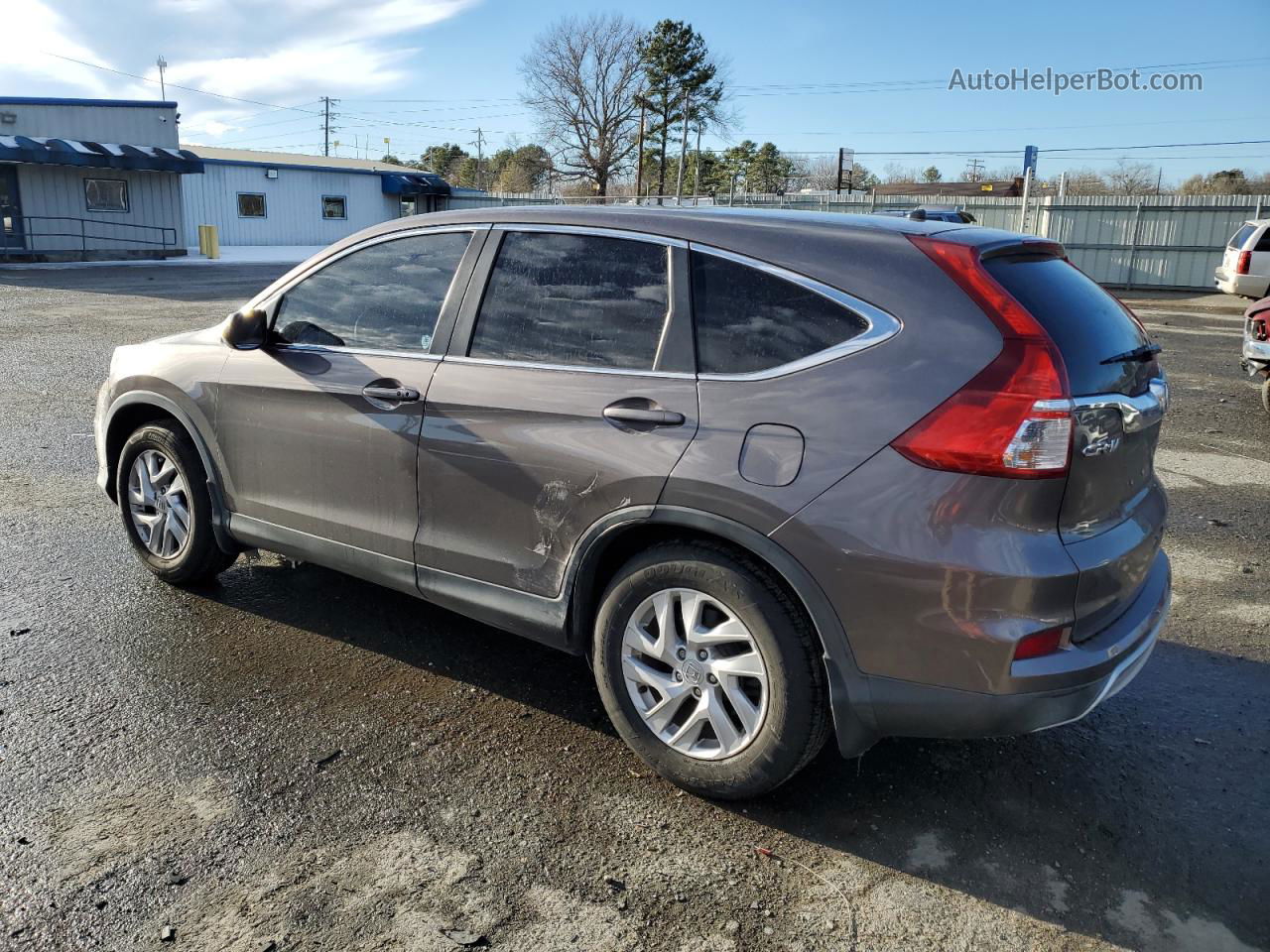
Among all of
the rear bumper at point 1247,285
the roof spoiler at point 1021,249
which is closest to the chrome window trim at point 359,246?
the roof spoiler at point 1021,249

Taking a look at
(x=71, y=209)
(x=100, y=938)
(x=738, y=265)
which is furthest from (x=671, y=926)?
(x=71, y=209)

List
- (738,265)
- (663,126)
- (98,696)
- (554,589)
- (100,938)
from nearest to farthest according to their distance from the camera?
(100,938) < (738,265) < (554,589) < (98,696) < (663,126)

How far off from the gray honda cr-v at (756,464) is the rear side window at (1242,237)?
67.0 ft

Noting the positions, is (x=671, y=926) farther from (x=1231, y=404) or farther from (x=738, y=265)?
(x=1231, y=404)

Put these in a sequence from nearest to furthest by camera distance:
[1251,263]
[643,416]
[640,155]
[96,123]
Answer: [643,416] → [1251,263] → [96,123] → [640,155]

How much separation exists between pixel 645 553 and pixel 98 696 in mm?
2170

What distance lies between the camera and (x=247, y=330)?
13.3 ft

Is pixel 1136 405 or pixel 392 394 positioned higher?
pixel 1136 405

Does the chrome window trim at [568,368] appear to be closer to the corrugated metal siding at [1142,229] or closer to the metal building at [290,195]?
the corrugated metal siding at [1142,229]

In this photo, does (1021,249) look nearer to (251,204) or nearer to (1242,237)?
(1242,237)

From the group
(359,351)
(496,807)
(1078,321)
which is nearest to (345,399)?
(359,351)

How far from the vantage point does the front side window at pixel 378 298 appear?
3713 mm

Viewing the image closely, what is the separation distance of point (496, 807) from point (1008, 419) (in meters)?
1.87

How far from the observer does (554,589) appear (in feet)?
10.9
